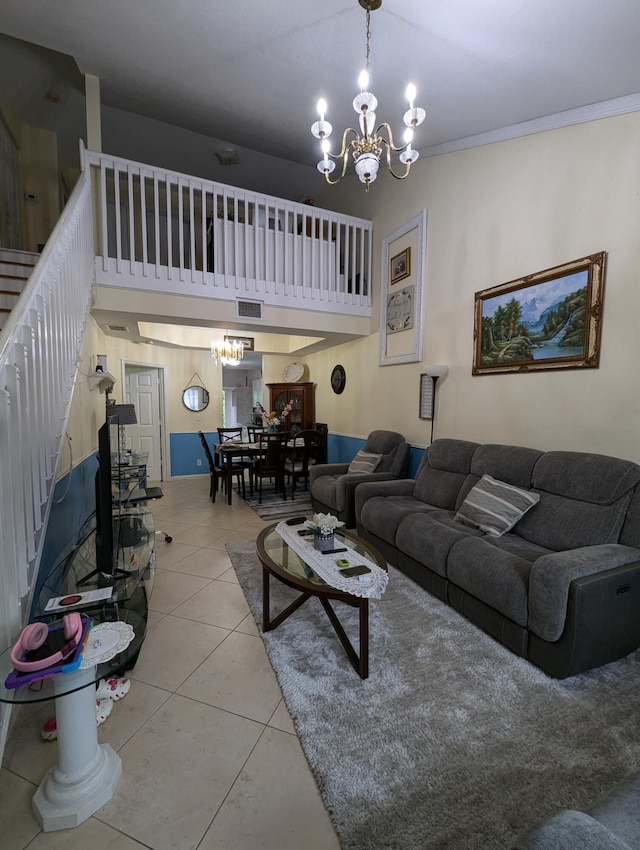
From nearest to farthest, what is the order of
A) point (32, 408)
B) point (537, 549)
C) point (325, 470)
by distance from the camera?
point (32, 408)
point (537, 549)
point (325, 470)

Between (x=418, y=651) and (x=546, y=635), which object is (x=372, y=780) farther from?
(x=546, y=635)

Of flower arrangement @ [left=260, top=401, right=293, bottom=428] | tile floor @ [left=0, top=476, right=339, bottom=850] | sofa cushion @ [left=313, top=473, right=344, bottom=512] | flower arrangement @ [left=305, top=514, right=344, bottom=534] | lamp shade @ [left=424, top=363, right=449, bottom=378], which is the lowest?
tile floor @ [left=0, top=476, right=339, bottom=850]

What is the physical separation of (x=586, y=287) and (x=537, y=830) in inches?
108

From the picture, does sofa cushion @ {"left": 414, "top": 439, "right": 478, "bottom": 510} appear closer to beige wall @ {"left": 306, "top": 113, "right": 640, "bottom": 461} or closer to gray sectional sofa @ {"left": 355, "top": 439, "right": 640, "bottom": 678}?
gray sectional sofa @ {"left": 355, "top": 439, "right": 640, "bottom": 678}

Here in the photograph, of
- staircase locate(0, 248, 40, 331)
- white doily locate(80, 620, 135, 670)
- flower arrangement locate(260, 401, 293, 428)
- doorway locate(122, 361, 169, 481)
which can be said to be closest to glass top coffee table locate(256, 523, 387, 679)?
white doily locate(80, 620, 135, 670)

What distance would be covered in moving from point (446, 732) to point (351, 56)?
4.06m

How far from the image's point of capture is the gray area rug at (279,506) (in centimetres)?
435

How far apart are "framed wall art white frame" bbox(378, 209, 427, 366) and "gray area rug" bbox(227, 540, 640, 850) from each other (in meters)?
2.81

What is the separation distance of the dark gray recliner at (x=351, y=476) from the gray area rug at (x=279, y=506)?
300 millimetres

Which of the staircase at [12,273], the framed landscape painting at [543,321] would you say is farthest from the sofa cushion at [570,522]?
the staircase at [12,273]

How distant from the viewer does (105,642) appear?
124 cm

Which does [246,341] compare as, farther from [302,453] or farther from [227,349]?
[302,453]

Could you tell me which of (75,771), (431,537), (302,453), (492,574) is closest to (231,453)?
(302,453)

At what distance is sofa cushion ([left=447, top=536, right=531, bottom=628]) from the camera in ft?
5.91
